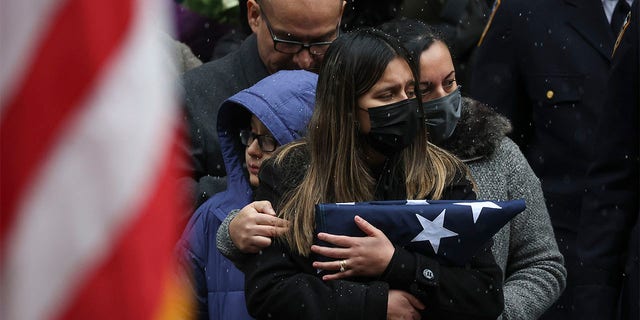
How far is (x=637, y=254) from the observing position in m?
4.66

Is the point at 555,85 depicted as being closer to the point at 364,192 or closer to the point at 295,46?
the point at 295,46

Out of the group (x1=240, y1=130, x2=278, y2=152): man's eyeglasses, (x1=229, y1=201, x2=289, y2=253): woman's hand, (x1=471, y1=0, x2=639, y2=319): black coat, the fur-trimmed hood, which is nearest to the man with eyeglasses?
(x1=240, y1=130, x2=278, y2=152): man's eyeglasses

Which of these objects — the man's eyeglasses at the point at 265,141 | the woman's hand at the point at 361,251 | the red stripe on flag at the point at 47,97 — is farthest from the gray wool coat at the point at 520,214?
the red stripe on flag at the point at 47,97

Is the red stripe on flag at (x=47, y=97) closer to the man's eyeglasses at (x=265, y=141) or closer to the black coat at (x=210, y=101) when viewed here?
the man's eyeglasses at (x=265, y=141)

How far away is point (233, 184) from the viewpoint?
4852mm

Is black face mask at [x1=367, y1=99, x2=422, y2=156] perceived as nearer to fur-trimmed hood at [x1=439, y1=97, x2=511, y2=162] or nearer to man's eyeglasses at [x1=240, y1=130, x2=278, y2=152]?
fur-trimmed hood at [x1=439, y1=97, x2=511, y2=162]

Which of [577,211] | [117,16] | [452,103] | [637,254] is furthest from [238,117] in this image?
[117,16]

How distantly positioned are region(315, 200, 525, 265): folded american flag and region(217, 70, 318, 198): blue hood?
76 cm

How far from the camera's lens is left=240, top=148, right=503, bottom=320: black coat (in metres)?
3.92

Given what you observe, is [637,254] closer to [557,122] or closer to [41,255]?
[557,122]

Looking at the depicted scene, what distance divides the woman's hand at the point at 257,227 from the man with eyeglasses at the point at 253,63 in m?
1.11

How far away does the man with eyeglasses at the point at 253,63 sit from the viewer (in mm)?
5316

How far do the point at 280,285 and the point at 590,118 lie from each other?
3169 millimetres

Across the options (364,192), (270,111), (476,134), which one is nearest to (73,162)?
(364,192)
